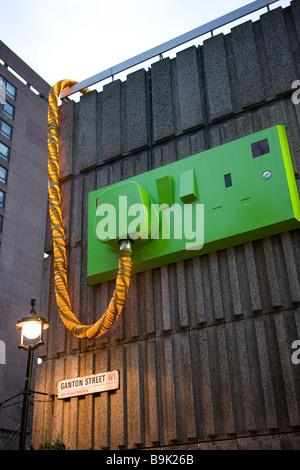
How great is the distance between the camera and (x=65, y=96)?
9.59 metres

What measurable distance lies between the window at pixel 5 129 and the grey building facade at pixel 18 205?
55 millimetres

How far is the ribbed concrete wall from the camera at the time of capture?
6.02 metres

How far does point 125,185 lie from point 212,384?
9.41 ft

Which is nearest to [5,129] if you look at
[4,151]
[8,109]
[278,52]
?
[4,151]

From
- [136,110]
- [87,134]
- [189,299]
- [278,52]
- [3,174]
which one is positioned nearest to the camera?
[189,299]

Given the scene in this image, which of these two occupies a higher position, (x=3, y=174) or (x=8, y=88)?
(x=8, y=88)

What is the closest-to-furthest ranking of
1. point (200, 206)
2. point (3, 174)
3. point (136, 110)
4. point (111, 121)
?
point (200, 206) < point (136, 110) < point (111, 121) < point (3, 174)

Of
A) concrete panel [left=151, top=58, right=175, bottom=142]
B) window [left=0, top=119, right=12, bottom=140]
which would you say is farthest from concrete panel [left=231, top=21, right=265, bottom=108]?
window [left=0, top=119, right=12, bottom=140]

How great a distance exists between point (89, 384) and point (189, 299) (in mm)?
1780

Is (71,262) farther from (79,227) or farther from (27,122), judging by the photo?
(27,122)

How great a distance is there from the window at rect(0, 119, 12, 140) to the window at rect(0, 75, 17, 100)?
2363 millimetres

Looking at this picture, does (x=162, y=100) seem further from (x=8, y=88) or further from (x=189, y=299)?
(x=8, y=88)

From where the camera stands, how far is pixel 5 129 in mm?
32688

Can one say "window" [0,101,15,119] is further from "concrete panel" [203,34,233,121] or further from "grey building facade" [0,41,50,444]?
"concrete panel" [203,34,233,121]
